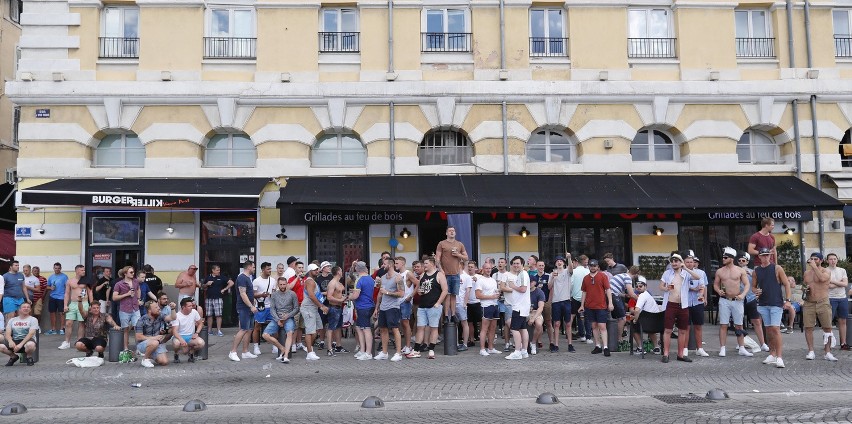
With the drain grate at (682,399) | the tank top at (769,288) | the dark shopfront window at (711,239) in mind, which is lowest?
the drain grate at (682,399)

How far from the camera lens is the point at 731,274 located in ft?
40.7

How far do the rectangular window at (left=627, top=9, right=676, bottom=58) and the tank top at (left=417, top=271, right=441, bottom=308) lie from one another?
10.1 meters

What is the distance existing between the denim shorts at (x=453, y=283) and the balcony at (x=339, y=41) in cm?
813

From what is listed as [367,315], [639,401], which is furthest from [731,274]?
[367,315]

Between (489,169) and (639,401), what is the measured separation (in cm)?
1013

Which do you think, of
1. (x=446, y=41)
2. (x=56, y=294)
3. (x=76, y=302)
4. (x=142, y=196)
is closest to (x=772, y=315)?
(x=446, y=41)

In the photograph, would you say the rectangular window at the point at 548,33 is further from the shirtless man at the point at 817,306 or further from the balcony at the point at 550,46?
the shirtless man at the point at 817,306

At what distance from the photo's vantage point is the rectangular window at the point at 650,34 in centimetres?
1905

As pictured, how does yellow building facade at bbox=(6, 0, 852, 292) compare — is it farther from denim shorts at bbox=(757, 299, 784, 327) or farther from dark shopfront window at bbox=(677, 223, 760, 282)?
denim shorts at bbox=(757, 299, 784, 327)

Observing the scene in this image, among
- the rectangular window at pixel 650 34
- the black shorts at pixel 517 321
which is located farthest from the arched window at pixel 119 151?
the rectangular window at pixel 650 34

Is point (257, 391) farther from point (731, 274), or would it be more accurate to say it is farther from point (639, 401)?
point (731, 274)

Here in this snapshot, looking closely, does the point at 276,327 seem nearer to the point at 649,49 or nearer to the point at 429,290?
the point at 429,290

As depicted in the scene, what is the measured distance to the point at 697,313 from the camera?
12.1m

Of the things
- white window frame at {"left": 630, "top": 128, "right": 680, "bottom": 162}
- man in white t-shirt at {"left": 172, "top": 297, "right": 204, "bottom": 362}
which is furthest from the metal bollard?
white window frame at {"left": 630, "top": 128, "right": 680, "bottom": 162}
